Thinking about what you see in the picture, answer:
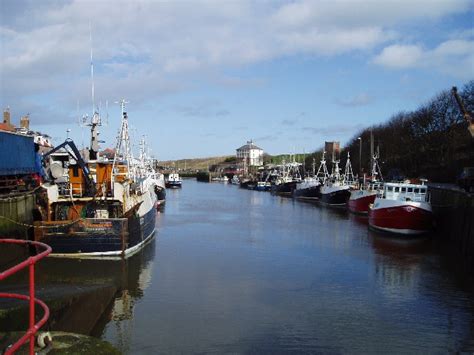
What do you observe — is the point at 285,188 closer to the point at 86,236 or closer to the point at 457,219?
the point at 457,219

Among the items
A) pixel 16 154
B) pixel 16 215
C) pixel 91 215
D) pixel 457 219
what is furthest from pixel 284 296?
pixel 16 154

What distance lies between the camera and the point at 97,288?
47.9 feet

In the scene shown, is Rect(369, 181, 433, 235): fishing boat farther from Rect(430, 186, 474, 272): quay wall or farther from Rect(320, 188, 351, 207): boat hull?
Rect(320, 188, 351, 207): boat hull

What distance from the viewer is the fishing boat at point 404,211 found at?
113ft

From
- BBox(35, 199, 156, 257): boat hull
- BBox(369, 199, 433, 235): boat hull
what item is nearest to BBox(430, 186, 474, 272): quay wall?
BBox(369, 199, 433, 235): boat hull

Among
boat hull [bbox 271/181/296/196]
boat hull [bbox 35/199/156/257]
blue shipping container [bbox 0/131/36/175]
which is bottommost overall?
boat hull [bbox 271/181/296/196]

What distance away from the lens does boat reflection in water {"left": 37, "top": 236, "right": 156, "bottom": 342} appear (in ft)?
41.5

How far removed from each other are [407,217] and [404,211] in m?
0.45

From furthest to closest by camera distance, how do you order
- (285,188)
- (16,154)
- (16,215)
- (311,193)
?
(285,188)
(311,193)
(16,154)
(16,215)

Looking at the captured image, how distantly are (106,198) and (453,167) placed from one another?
151 ft

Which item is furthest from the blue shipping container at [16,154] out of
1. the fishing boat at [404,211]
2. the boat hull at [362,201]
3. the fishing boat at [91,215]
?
the boat hull at [362,201]

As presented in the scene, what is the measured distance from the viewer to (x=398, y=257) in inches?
1091

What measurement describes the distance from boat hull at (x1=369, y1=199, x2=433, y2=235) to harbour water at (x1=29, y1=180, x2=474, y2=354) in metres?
1.26

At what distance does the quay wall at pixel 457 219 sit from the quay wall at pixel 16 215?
70.6 feet
